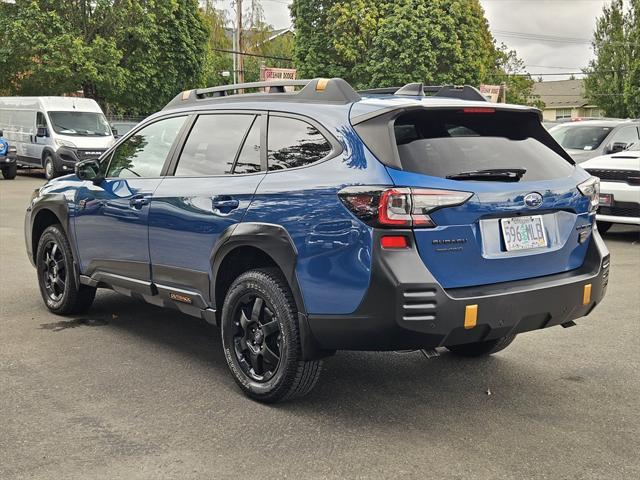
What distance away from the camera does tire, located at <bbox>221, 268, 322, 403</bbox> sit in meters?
3.89

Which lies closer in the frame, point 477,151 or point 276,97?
point 477,151

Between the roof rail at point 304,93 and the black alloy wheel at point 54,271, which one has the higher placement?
the roof rail at point 304,93

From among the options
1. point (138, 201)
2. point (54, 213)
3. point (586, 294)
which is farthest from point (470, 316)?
point (54, 213)

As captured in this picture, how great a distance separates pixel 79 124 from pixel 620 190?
1652 cm

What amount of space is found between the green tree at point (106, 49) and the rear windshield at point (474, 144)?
1056 inches

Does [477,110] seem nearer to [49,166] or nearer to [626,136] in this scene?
[626,136]

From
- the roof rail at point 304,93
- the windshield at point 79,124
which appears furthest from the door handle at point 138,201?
the windshield at point 79,124

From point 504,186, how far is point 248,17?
159ft

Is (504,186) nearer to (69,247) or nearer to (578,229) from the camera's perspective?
(578,229)

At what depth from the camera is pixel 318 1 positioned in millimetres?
39562

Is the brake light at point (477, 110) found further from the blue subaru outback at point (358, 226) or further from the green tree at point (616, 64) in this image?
the green tree at point (616, 64)

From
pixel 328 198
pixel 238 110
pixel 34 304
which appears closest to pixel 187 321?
pixel 34 304

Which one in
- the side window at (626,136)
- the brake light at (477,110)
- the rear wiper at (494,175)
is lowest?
the side window at (626,136)

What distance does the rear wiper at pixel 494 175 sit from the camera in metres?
3.68
